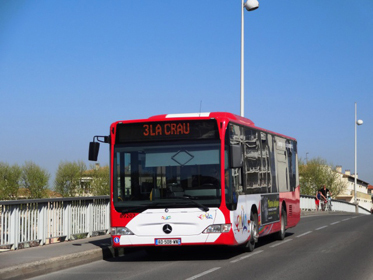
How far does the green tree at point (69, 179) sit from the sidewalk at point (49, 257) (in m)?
82.4

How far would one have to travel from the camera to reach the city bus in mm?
13680

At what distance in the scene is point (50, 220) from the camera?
56.6 ft

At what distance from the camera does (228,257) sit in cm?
1461

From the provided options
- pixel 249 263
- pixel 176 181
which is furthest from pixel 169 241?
pixel 249 263

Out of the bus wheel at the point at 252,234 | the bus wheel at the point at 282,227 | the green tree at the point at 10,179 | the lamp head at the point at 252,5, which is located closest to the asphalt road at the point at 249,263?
the bus wheel at the point at 252,234

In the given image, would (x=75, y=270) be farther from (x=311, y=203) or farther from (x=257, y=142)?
(x=311, y=203)

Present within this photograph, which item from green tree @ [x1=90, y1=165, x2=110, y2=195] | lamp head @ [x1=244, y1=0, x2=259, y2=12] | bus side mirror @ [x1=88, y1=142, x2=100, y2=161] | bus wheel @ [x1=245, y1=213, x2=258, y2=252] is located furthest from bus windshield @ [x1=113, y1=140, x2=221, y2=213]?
green tree @ [x1=90, y1=165, x2=110, y2=195]

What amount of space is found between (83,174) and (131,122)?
87373 millimetres

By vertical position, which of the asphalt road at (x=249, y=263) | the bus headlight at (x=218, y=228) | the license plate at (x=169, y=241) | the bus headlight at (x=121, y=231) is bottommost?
the asphalt road at (x=249, y=263)

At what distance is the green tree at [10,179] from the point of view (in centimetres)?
8700

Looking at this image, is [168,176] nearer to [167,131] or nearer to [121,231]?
[167,131]

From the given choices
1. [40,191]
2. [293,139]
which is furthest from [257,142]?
[40,191]

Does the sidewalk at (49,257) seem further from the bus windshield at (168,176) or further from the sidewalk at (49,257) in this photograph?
the bus windshield at (168,176)

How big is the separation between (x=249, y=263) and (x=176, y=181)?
2179 mm
